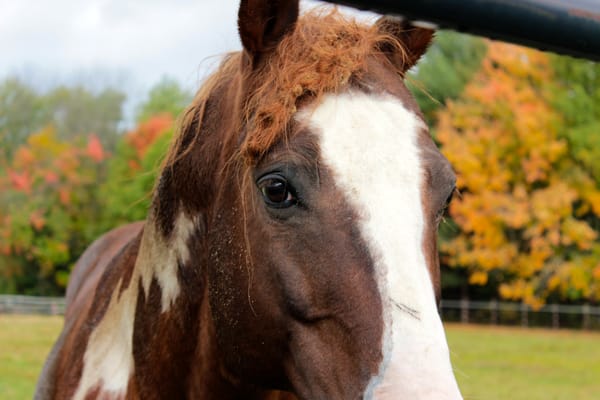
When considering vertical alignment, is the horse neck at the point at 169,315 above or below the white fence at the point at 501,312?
above

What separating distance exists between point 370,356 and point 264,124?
77 centimetres

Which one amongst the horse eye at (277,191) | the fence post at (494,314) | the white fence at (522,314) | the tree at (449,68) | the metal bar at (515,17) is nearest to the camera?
the metal bar at (515,17)

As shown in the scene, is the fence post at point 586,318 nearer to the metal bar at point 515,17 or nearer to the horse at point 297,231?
the horse at point 297,231

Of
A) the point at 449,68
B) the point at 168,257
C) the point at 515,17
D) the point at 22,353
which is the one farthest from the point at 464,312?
the point at 515,17

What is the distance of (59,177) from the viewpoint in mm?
40344

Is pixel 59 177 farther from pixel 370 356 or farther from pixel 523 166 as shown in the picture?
pixel 370 356

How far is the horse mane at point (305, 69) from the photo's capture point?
2.11 m

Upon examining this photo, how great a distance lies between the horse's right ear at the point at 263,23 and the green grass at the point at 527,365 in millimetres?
6719

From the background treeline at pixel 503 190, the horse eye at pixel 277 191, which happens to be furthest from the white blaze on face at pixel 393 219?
the background treeline at pixel 503 190

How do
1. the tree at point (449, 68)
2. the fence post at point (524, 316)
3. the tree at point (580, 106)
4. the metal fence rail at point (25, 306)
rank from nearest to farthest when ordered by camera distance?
1. the tree at point (580, 106)
2. the fence post at point (524, 316)
3. the metal fence rail at point (25, 306)
4. the tree at point (449, 68)

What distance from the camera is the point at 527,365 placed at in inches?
621

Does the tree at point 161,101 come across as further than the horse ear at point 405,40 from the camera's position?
Yes

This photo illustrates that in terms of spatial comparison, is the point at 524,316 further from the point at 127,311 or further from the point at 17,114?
the point at 17,114

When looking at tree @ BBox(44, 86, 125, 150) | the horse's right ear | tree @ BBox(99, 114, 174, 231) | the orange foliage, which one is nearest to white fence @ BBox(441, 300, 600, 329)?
tree @ BBox(99, 114, 174, 231)
